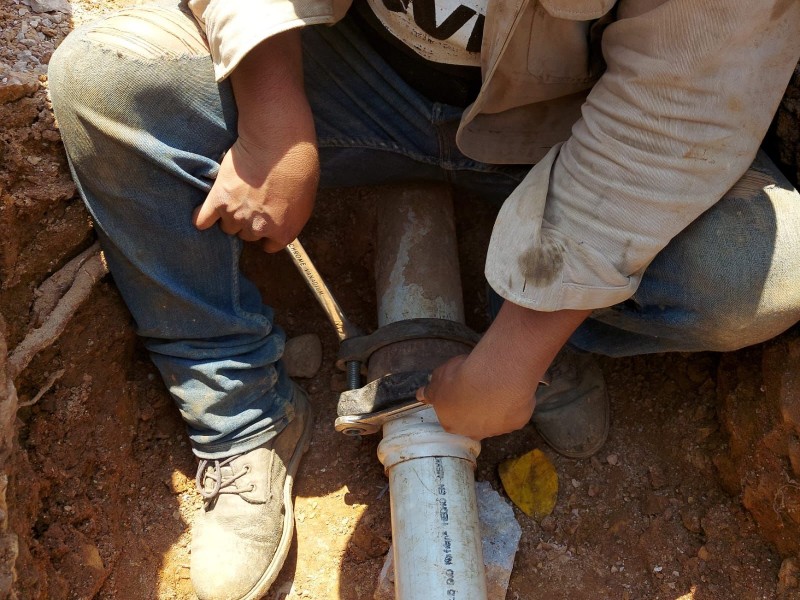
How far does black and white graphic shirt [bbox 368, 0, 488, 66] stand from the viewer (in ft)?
4.29

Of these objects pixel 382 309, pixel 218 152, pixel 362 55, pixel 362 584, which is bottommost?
pixel 362 584

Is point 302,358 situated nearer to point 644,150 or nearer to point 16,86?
point 16,86

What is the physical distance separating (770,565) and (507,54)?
1.15 meters

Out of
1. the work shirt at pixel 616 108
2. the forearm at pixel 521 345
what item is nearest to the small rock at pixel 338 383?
the forearm at pixel 521 345

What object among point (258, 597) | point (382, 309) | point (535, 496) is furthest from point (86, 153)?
point (535, 496)

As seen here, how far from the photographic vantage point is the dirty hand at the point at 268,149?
1376mm

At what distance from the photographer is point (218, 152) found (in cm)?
146

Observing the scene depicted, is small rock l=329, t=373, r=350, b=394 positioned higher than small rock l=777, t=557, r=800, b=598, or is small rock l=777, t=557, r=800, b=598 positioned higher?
small rock l=777, t=557, r=800, b=598

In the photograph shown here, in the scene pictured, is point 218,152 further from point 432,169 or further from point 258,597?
point 258,597

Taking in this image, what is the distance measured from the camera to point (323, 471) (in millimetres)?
1815

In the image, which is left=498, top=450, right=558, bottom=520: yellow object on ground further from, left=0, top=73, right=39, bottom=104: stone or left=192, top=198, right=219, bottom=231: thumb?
left=0, top=73, right=39, bottom=104: stone

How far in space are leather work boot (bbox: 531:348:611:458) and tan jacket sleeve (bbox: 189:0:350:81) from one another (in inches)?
36.5

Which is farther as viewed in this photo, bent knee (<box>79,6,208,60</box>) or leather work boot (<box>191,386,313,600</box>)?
leather work boot (<box>191,386,313,600</box>)

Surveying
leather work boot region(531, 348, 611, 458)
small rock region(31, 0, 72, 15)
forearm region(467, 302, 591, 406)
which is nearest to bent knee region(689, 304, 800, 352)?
forearm region(467, 302, 591, 406)
